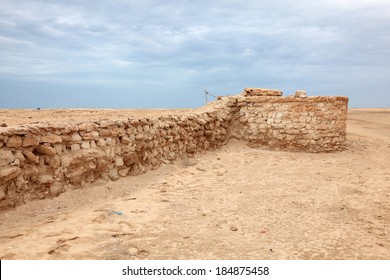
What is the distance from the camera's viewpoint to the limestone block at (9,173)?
4.72m

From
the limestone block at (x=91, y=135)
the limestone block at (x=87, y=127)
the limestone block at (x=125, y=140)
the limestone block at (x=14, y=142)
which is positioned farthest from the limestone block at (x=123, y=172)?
the limestone block at (x=14, y=142)

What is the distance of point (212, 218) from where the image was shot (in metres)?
5.16

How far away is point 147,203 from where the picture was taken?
5734 mm

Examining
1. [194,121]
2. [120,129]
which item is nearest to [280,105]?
[194,121]

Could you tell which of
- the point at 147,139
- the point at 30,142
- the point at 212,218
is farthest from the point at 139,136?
the point at 212,218

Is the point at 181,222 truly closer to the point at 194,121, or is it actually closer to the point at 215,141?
the point at 194,121

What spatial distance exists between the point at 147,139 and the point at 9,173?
3272 millimetres

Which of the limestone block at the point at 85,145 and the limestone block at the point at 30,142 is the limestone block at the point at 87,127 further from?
the limestone block at the point at 30,142

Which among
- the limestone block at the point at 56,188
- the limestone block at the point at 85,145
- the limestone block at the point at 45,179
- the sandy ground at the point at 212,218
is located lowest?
the sandy ground at the point at 212,218

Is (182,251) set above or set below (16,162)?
below

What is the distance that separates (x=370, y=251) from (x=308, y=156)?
247 inches

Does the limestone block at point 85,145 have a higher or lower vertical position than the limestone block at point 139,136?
lower

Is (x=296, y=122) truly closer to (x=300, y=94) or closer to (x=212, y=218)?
(x=300, y=94)

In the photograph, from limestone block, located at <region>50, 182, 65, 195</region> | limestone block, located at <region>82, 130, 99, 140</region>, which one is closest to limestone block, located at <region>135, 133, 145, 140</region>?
limestone block, located at <region>82, 130, 99, 140</region>
